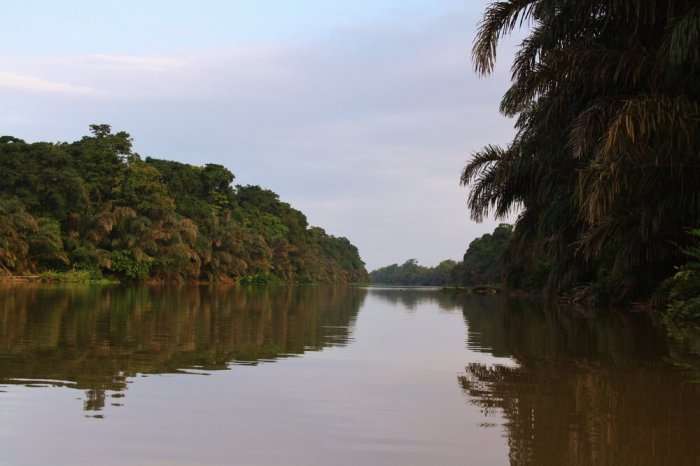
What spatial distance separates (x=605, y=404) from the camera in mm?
4777

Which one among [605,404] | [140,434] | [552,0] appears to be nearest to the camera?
[140,434]

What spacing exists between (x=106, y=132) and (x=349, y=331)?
141 feet

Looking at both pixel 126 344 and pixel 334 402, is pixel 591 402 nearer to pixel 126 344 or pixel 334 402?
pixel 334 402

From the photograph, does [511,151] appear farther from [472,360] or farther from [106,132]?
[106,132]

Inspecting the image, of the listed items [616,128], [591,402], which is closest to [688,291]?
[616,128]

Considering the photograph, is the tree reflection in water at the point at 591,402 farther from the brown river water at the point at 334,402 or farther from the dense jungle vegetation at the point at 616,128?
the dense jungle vegetation at the point at 616,128

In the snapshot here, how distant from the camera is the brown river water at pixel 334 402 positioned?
11.3 feet

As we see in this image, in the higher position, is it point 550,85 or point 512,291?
point 550,85

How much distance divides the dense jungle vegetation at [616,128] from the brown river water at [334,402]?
134 inches

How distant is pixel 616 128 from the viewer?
1018 centimetres

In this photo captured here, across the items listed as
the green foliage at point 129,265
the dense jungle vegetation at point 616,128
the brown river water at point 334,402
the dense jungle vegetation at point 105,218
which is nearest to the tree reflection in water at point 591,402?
the brown river water at point 334,402

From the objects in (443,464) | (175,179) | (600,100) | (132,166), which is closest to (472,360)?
(443,464)

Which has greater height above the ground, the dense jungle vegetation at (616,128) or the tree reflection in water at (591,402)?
the dense jungle vegetation at (616,128)

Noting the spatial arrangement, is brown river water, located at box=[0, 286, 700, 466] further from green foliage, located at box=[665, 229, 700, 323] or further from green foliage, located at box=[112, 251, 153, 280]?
green foliage, located at box=[112, 251, 153, 280]
